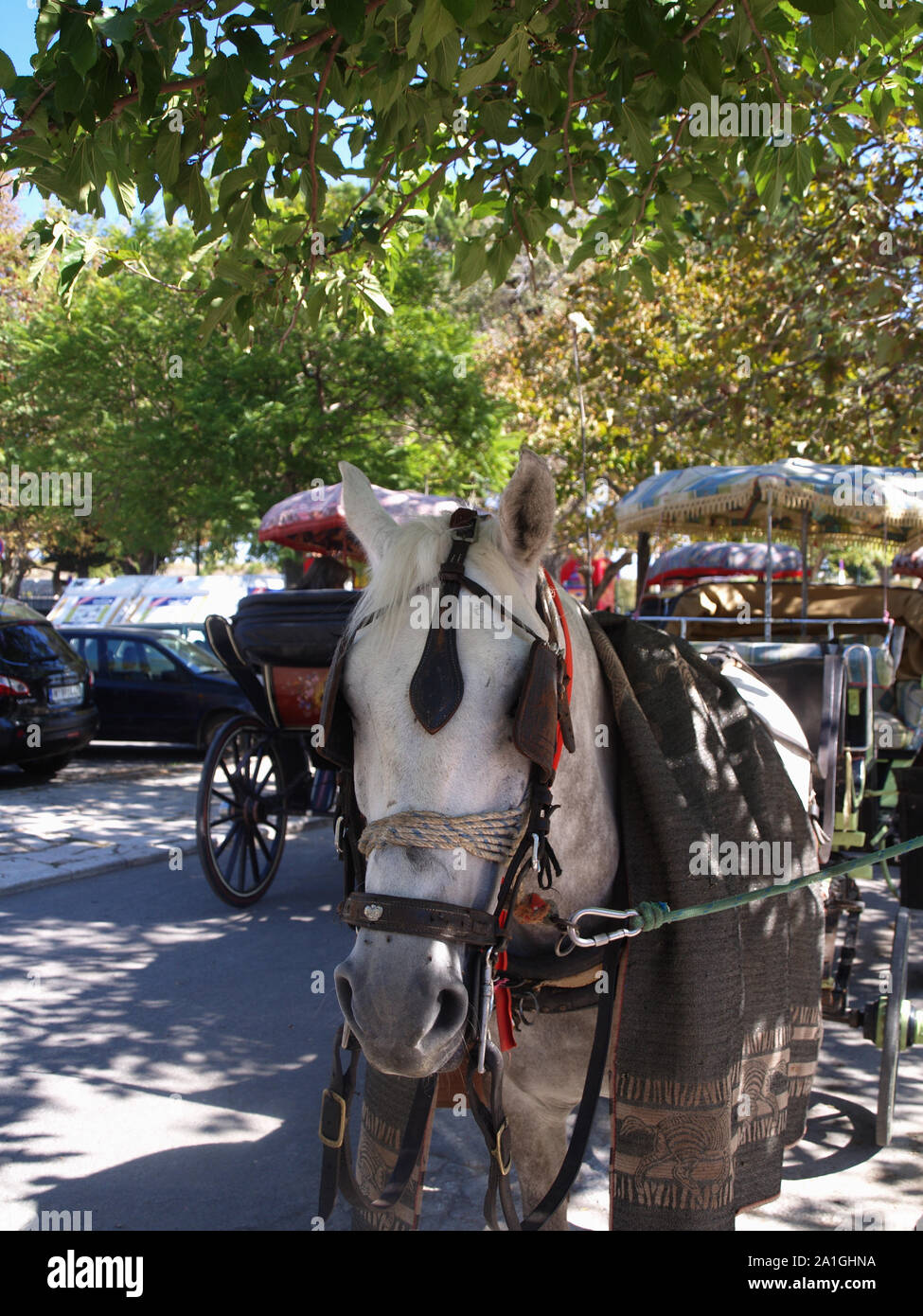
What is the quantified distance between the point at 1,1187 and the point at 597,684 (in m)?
2.79

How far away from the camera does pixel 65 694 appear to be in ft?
34.1

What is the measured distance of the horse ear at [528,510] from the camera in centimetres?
182

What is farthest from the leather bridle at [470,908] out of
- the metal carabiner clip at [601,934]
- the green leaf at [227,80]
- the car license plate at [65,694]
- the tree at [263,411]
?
the tree at [263,411]

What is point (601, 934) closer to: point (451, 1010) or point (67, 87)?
point (451, 1010)

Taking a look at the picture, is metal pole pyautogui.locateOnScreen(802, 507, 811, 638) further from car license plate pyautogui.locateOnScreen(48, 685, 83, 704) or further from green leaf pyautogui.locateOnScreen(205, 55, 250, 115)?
car license plate pyautogui.locateOnScreen(48, 685, 83, 704)

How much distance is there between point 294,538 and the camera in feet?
28.7

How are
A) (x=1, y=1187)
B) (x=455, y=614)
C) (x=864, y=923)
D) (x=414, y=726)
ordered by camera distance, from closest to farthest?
(x=414, y=726) < (x=455, y=614) < (x=1, y=1187) < (x=864, y=923)

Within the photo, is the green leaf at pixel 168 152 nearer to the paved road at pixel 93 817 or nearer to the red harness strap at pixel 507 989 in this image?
the red harness strap at pixel 507 989

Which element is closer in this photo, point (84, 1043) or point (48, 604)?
point (84, 1043)

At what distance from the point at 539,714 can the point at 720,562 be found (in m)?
12.6

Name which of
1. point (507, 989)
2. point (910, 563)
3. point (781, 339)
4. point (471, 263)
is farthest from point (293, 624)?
point (910, 563)
